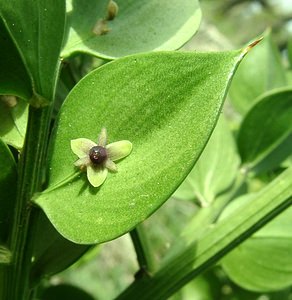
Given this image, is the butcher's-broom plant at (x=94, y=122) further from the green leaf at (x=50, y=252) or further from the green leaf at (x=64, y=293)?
the green leaf at (x=64, y=293)

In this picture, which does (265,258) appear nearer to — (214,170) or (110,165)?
(214,170)

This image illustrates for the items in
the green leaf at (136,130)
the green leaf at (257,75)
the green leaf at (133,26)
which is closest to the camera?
the green leaf at (136,130)

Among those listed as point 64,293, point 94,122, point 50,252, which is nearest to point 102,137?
point 94,122

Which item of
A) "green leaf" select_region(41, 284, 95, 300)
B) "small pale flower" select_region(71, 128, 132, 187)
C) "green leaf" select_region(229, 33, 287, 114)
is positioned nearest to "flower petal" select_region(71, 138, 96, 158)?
"small pale flower" select_region(71, 128, 132, 187)

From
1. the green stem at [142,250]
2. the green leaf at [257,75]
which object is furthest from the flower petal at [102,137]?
the green leaf at [257,75]

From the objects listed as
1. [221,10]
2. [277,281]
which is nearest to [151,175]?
[277,281]

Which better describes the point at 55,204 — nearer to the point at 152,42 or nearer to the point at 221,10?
the point at 152,42
